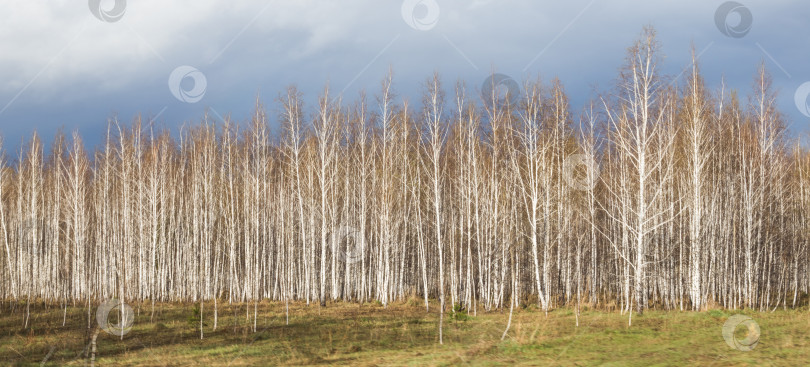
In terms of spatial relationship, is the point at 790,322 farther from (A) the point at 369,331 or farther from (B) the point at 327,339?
(B) the point at 327,339

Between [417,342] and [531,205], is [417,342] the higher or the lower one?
the lower one

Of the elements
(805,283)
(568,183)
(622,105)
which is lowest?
(805,283)

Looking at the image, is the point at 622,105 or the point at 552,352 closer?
the point at 552,352

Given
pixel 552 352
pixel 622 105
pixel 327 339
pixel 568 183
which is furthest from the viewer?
pixel 568 183

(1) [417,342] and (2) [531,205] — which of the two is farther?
(2) [531,205]

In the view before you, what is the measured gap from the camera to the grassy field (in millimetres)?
11836

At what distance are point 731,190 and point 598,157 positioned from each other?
22.3ft

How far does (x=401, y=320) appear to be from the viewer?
65.7ft

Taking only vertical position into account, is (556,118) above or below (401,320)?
above

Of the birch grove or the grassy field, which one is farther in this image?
the birch grove

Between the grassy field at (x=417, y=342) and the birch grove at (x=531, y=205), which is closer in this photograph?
the grassy field at (x=417, y=342)

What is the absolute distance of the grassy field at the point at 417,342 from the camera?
11836 millimetres

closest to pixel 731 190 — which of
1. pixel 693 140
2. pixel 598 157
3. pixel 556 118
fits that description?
pixel 693 140

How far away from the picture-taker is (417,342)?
14.9 metres
